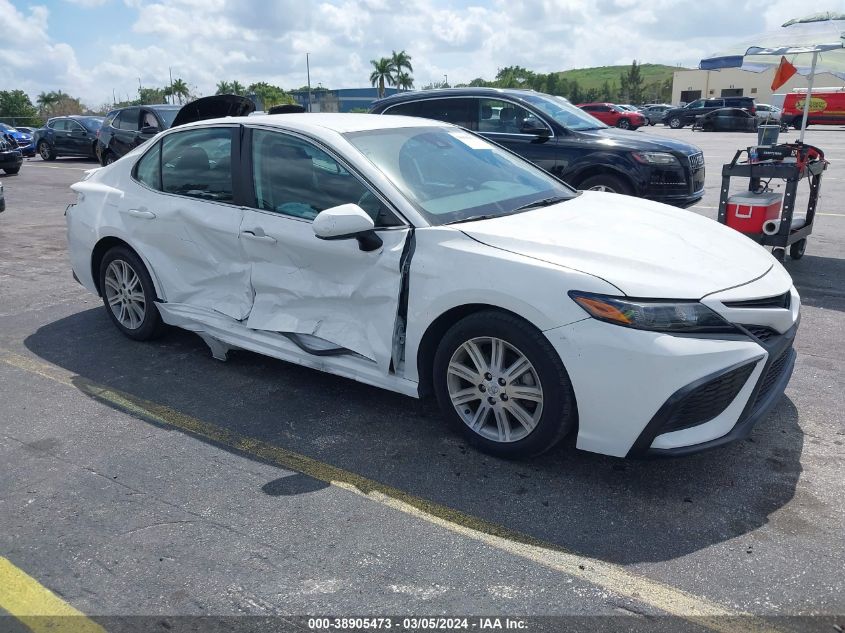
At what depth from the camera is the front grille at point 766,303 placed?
3.04m

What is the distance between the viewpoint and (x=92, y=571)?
274cm

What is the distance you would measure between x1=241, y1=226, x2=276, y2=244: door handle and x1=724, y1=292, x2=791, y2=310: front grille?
247cm

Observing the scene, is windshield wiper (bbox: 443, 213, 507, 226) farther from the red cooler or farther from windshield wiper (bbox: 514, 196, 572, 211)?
the red cooler

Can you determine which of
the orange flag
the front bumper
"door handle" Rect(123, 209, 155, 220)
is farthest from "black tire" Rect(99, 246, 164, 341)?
the orange flag

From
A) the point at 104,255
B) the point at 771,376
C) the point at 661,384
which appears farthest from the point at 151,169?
the point at 771,376

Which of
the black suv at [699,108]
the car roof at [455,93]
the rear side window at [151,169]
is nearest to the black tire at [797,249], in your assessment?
the car roof at [455,93]

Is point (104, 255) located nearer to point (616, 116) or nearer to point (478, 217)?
point (478, 217)

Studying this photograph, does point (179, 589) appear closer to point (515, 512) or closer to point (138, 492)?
point (138, 492)

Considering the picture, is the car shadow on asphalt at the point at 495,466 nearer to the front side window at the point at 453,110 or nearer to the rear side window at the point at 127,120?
the front side window at the point at 453,110

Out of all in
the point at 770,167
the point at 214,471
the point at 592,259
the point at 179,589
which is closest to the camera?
the point at 179,589

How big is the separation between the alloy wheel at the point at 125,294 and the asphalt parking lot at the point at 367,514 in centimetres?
63

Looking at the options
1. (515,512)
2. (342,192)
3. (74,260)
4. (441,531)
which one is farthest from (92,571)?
(74,260)

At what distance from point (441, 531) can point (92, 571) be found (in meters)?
1.37

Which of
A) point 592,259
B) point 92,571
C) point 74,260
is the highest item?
point 592,259
